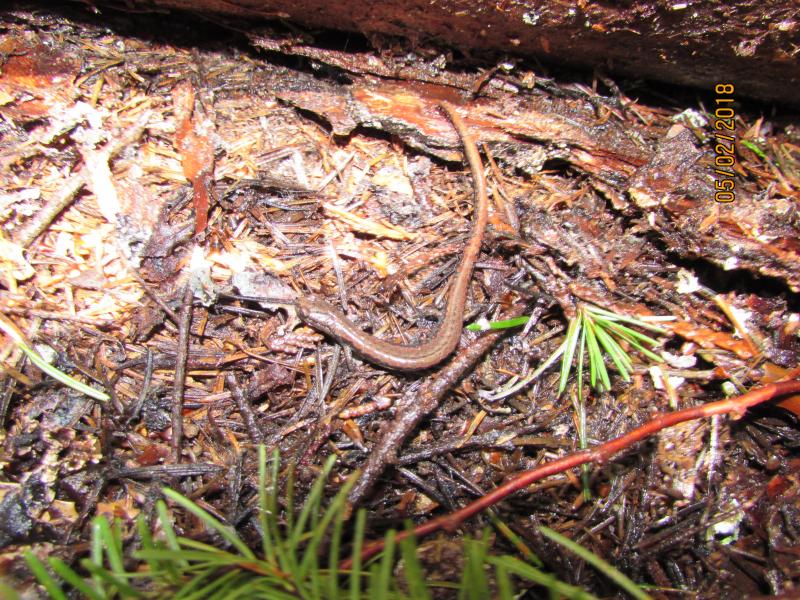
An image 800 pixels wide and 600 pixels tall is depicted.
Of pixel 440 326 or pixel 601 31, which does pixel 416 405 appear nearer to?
pixel 440 326

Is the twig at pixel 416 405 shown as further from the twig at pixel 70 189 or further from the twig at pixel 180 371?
the twig at pixel 70 189

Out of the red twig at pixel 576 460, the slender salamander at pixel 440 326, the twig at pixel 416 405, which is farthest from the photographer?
the slender salamander at pixel 440 326

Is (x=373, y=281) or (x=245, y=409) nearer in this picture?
(x=245, y=409)

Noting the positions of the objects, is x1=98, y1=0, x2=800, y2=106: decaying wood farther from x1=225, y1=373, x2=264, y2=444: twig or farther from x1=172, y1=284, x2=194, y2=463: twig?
x1=225, y1=373, x2=264, y2=444: twig

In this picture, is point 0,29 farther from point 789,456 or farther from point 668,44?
point 789,456

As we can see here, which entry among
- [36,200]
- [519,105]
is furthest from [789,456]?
[36,200]

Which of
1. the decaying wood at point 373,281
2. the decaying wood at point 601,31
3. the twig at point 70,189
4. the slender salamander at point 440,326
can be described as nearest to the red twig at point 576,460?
the decaying wood at point 373,281

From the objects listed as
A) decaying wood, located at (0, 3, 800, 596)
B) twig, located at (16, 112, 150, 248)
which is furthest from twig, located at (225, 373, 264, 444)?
twig, located at (16, 112, 150, 248)

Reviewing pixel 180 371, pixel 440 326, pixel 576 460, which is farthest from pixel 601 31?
pixel 180 371
